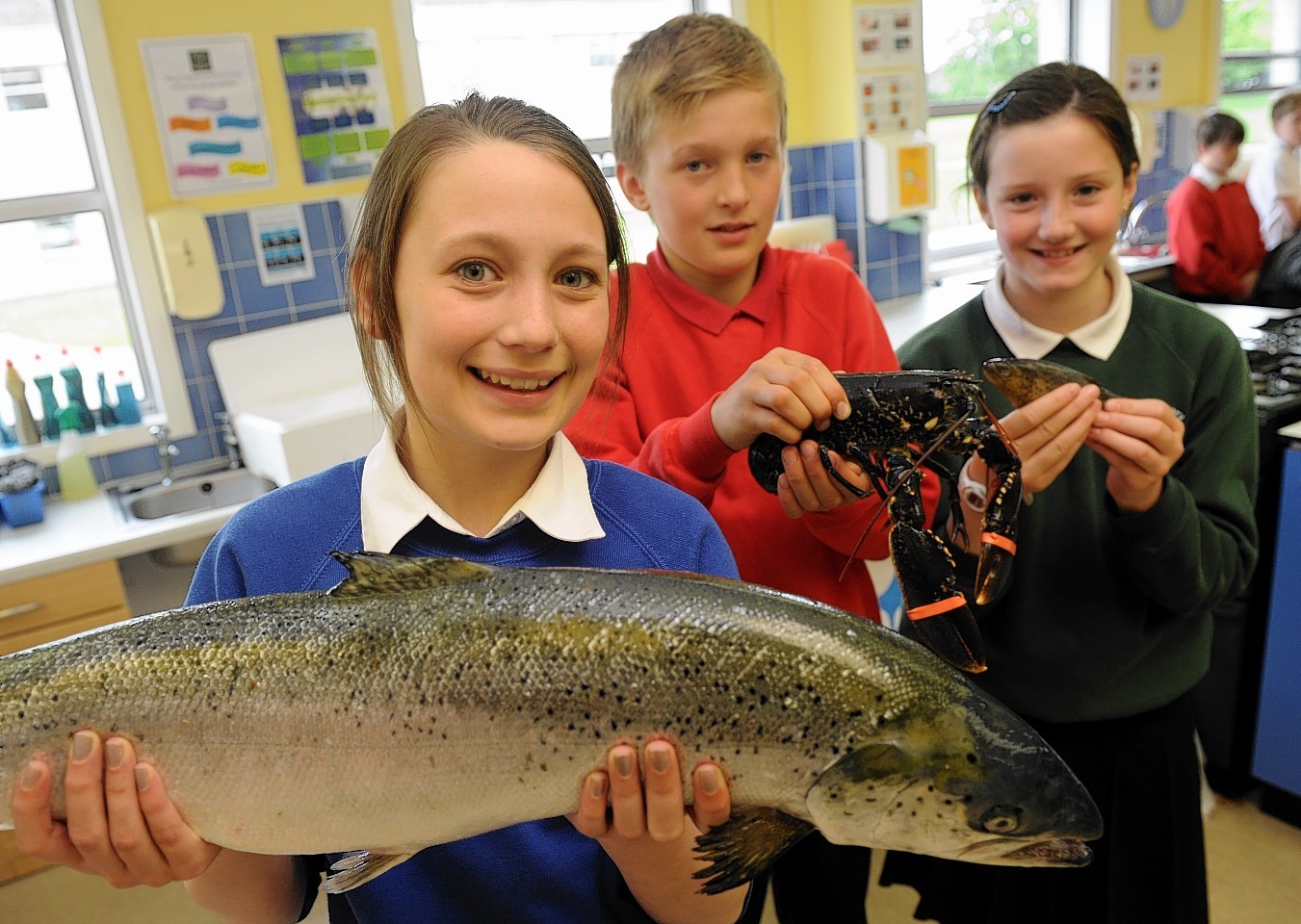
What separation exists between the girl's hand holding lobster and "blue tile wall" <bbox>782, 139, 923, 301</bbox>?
4234 mm

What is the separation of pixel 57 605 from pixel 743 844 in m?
2.82

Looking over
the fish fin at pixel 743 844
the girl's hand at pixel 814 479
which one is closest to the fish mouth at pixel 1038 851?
the fish fin at pixel 743 844

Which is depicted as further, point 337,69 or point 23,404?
point 337,69

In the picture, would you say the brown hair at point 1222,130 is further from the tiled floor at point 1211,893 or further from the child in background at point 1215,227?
the tiled floor at point 1211,893

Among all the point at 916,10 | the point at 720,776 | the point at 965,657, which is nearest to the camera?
the point at 720,776

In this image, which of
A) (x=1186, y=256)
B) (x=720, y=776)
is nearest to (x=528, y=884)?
(x=720, y=776)

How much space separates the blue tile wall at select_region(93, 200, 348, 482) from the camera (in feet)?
12.1

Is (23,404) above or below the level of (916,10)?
below

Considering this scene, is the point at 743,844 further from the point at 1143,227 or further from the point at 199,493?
the point at 1143,227

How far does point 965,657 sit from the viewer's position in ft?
3.40

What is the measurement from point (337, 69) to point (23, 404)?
5.67ft

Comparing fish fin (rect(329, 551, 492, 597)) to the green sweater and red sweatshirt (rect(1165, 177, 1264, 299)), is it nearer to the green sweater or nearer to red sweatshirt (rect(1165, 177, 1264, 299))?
the green sweater

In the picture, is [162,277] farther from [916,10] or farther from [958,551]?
[916,10]

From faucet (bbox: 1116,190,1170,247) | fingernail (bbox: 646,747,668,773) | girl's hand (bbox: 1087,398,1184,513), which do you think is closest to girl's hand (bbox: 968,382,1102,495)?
girl's hand (bbox: 1087,398,1184,513)
